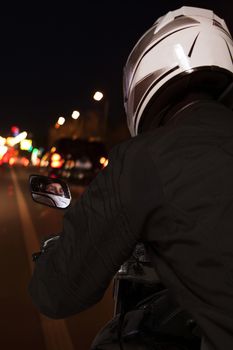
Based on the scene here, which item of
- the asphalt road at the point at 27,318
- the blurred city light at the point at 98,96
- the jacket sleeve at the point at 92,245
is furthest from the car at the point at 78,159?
the jacket sleeve at the point at 92,245

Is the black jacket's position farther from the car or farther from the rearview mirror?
the car

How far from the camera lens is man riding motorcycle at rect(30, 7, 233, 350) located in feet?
4.80

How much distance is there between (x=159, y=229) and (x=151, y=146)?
228 millimetres

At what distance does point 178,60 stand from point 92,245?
78 centimetres

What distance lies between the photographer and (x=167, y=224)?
150 cm

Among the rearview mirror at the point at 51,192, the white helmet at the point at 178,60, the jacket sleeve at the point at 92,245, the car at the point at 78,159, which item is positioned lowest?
the jacket sleeve at the point at 92,245

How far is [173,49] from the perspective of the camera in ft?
6.66

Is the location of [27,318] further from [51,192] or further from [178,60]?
[178,60]

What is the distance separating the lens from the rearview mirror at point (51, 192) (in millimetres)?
2332

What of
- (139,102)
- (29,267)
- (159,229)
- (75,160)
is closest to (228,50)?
(139,102)

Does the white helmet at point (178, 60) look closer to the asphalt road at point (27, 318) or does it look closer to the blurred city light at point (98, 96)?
the asphalt road at point (27, 318)

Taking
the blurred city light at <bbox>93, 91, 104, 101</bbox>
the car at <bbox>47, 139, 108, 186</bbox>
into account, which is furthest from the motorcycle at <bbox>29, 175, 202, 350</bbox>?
the blurred city light at <bbox>93, 91, 104, 101</bbox>

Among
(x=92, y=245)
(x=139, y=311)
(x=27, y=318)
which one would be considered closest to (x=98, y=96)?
(x=27, y=318)

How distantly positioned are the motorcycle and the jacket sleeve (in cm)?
18
